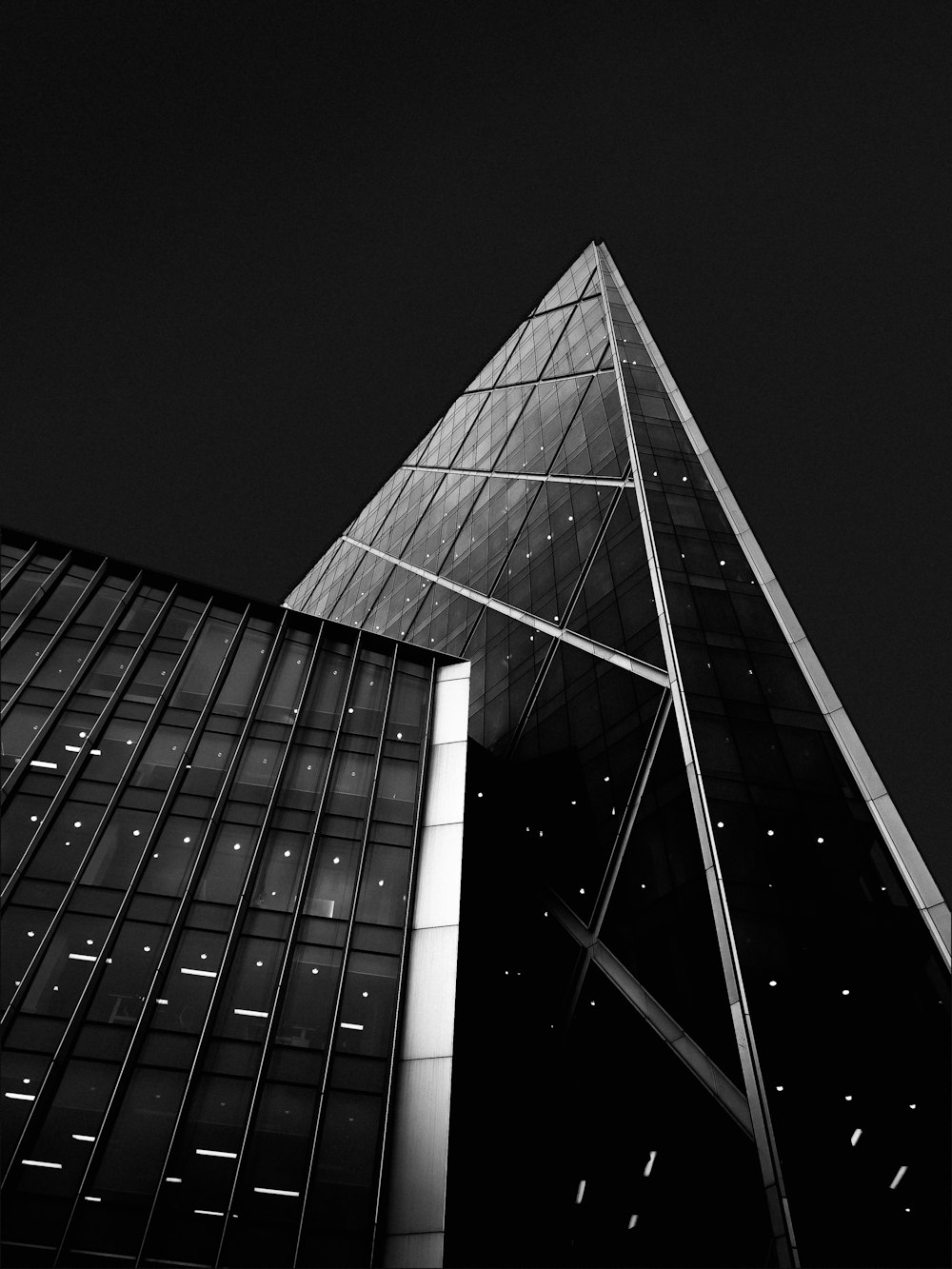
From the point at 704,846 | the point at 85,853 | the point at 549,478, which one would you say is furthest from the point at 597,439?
the point at 85,853

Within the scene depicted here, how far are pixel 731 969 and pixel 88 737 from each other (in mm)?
15225

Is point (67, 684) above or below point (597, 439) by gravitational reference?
below

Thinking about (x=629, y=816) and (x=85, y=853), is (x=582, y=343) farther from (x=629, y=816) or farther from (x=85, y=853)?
(x=85, y=853)

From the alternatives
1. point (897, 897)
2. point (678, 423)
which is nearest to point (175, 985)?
point (897, 897)

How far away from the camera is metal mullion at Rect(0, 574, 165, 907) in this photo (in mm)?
18062

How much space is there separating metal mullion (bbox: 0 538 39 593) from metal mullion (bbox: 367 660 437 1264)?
1235cm

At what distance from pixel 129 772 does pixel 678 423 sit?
22752mm

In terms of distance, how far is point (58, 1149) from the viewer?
1388cm

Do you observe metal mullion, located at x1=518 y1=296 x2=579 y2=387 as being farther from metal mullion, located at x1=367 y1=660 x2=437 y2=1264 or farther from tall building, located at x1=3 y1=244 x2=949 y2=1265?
metal mullion, located at x1=367 y1=660 x2=437 y2=1264

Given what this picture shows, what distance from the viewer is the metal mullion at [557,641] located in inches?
1061

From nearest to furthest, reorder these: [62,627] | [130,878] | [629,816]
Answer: [130,878]
[629,816]
[62,627]

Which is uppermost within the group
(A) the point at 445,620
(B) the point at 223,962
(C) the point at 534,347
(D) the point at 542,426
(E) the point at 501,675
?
(C) the point at 534,347

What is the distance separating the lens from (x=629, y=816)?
21062mm

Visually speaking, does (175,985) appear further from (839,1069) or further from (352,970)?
(839,1069)
